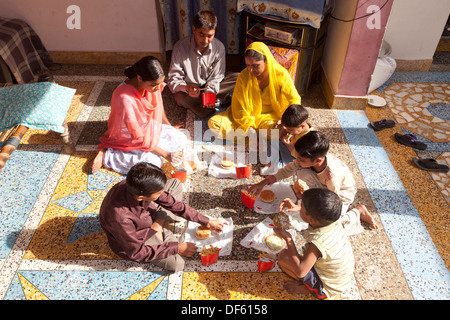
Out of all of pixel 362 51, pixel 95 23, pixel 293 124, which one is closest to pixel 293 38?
pixel 362 51

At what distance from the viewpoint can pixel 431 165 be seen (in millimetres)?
4219

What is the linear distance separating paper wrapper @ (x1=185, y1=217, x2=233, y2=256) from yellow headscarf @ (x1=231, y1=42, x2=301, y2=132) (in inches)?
56.6

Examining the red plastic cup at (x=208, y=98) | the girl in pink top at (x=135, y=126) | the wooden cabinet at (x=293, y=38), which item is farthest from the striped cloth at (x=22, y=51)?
the wooden cabinet at (x=293, y=38)

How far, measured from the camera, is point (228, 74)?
5312mm

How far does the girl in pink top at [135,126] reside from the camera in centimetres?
383

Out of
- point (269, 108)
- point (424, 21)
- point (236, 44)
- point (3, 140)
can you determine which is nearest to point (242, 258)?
point (269, 108)

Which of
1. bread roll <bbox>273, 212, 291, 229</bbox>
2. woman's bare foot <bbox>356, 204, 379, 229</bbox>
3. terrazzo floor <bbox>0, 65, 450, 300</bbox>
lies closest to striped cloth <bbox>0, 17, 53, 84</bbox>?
terrazzo floor <bbox>0, 65, 450, 300</bbox>

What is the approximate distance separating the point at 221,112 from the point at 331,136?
1.53m

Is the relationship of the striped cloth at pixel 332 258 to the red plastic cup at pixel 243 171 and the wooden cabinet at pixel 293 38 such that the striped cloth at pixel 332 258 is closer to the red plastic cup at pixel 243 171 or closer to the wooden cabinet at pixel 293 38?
the red plastic cup at pixel 243 171

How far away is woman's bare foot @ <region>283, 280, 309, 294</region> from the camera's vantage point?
2.99 meters

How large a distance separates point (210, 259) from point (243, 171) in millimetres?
1200

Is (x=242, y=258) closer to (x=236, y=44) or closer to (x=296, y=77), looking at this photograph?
(x=296, y=77)

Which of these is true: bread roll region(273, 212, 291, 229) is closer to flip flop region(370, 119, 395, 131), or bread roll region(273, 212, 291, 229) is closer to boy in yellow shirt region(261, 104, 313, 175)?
boy in yellow shirt region(261, 104, 313, 175)

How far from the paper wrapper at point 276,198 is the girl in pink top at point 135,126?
120 centimetres
